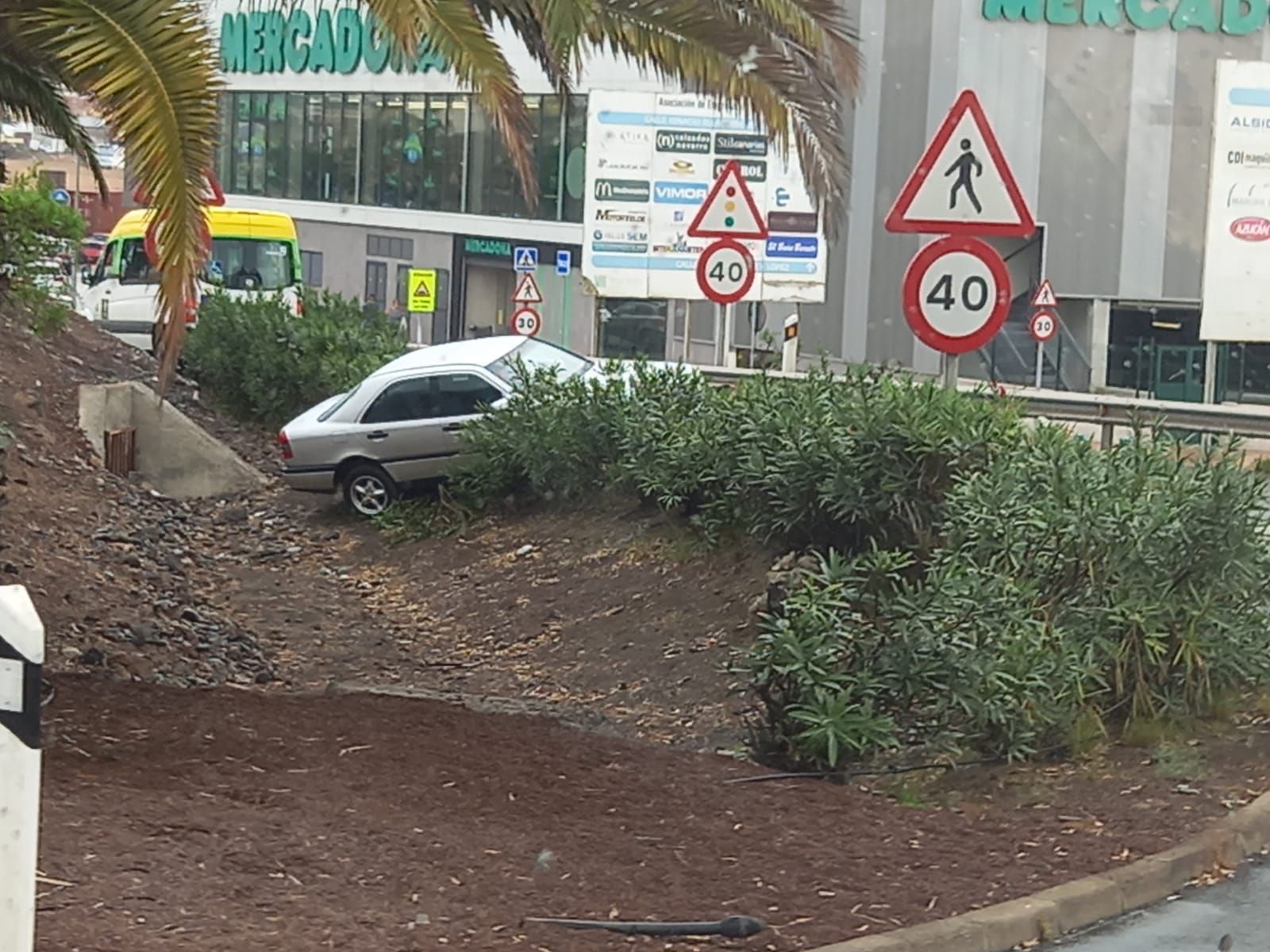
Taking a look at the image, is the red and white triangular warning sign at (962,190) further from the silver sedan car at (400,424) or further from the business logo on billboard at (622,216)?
the business logo on billboard at (622,216)

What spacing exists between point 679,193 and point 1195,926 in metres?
27.6

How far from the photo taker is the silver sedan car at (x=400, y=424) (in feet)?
61.4

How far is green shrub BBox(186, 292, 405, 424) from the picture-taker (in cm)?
2305

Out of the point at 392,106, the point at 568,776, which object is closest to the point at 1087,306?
the point at 392,106

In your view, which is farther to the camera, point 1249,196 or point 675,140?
point 675,140

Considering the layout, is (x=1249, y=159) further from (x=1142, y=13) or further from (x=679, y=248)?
(x=1142, y=13)

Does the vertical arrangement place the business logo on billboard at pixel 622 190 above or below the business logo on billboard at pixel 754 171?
below

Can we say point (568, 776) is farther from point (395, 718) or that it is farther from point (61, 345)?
point (61, 345)

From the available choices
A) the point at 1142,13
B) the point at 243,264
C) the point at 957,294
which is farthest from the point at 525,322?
the point at 1142,13

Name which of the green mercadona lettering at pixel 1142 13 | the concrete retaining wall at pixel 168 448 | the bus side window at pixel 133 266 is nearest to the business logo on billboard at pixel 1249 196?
the concrete retaining wall at pixel 168 448

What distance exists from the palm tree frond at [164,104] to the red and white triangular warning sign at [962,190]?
3751 millimetres

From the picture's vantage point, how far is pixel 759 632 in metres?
11.3

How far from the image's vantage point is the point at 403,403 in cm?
1919

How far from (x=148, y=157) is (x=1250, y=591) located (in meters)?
5.19
